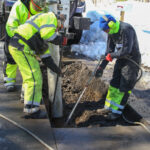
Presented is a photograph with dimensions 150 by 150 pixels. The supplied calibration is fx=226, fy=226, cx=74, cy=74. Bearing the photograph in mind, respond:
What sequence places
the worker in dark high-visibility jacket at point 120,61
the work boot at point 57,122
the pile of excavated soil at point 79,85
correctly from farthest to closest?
1. the pile of excavated soil at point 79,85
2. the work boot at point 57,122
3. the worker in dark high-visibility jacket at point 120,61

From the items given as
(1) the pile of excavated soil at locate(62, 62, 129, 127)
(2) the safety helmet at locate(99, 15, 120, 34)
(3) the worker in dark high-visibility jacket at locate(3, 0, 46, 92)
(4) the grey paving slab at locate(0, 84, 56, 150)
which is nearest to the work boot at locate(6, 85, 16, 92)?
(3) the worker in dark high-visibility jacket at locate(3, 0, 46, 92)

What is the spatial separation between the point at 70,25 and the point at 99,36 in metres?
1.47

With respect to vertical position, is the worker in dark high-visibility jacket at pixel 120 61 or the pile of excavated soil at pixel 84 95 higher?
the worker in dark high-visibility jacket at pixel 120 61

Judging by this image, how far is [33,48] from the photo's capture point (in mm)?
3475

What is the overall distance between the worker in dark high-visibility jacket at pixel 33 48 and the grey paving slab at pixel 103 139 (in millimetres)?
624

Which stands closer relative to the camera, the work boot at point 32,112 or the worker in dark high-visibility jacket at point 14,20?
the work boot at point 32,112

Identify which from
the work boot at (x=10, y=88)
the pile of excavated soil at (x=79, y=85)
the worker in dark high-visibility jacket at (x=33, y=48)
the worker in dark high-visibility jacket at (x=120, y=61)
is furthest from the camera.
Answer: the pile of excavated soil at (x=79, y=85)

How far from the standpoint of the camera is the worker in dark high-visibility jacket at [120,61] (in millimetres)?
3824

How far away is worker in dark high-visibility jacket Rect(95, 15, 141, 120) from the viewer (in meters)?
3.82

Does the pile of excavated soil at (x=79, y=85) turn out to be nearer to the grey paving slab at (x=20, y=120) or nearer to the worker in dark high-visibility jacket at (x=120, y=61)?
the worker in dark high-visibility jacket at (x=120, y=61)

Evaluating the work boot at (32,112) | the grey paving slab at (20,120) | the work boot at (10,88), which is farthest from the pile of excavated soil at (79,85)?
the work boot at (32,112)

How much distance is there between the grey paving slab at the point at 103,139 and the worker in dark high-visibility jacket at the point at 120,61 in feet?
2.64

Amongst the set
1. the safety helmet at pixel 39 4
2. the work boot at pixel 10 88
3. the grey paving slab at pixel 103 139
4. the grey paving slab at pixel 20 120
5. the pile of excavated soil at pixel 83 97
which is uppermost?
the safety helmet at pixel 39 4

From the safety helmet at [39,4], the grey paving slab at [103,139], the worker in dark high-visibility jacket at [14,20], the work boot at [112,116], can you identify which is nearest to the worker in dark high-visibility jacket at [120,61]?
the work boot at [112,116]
